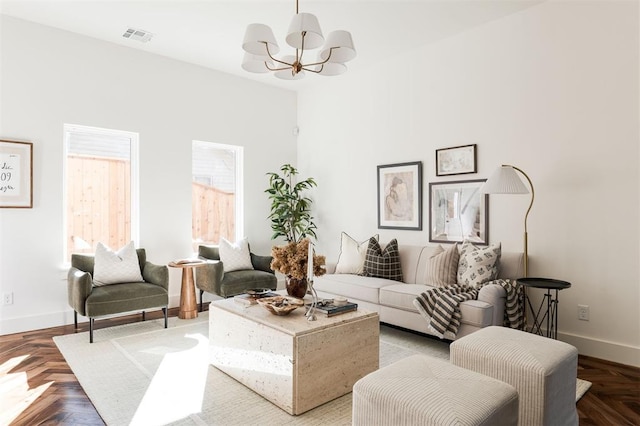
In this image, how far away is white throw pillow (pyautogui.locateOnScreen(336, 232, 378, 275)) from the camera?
4688 mm

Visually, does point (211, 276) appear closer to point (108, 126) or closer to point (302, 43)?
point (108, 126)

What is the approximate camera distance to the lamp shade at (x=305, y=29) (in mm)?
2728

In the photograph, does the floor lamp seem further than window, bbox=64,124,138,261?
No

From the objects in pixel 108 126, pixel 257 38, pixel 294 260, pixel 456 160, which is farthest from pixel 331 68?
pixel 108 126

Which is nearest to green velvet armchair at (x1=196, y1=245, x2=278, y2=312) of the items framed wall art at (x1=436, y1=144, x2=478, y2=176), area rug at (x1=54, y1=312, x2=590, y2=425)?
area rug at (x1=54, y1=312, x2=590, y2=425)

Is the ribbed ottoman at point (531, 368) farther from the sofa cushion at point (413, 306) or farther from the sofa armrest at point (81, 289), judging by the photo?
the sofa armrest at point (81, 289)

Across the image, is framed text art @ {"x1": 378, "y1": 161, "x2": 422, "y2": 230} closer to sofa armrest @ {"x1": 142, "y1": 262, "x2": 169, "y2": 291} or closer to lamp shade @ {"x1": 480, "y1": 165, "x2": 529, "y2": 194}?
lamp shade @ {"x1": 480, "y1": 165, "x2": 529, "y2": 194}

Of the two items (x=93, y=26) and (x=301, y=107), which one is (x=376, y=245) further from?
(x=93, y=26)

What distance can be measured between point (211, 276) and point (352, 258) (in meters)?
1.68

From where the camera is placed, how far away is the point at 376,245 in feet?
15.2

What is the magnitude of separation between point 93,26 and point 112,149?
134 cm

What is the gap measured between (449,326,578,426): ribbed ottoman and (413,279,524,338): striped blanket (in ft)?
3.18

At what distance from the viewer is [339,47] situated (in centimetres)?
299

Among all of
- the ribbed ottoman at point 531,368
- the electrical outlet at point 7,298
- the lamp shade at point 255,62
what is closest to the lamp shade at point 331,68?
the lamp shade at point 255,62
